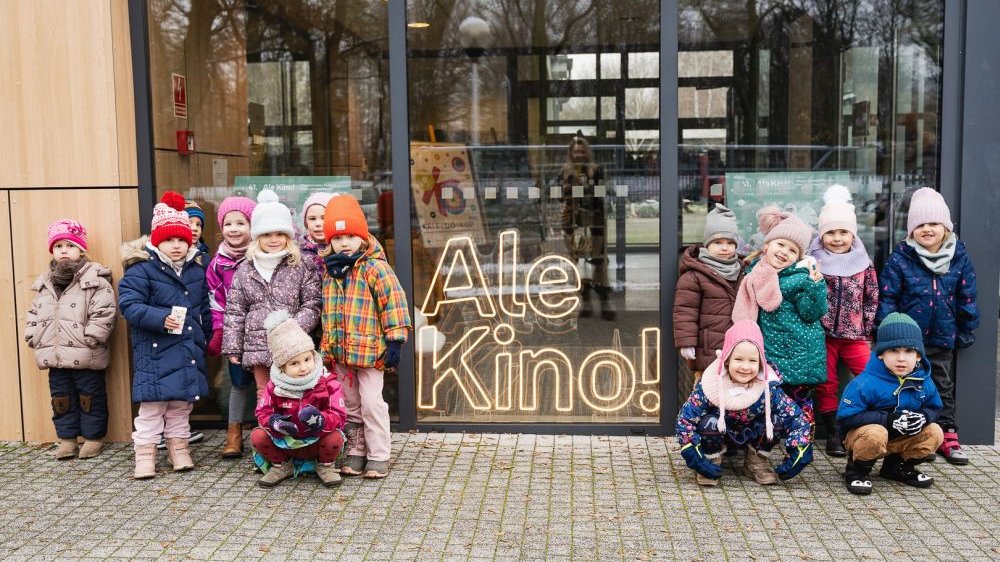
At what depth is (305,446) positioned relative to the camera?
5.61 metres

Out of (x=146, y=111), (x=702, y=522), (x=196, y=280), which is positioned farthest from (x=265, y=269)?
A: (x=702, y=522)

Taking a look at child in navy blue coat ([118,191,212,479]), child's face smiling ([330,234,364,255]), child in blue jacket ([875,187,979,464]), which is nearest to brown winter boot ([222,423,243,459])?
child in navy blue coat ([118,191,212,479])

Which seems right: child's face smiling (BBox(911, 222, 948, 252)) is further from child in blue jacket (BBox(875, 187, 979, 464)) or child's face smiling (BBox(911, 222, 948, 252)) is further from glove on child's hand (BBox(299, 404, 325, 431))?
glove on child's hand (BBox(299, 404, 325, 431))

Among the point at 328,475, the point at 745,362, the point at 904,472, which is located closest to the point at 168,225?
the point at 328,475

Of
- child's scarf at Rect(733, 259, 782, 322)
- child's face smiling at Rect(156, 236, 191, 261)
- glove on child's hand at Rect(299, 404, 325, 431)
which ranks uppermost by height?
child's face smiling at Rect(156, 236, 191, 261)

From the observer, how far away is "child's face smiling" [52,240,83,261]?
6.20 m

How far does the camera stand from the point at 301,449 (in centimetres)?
564

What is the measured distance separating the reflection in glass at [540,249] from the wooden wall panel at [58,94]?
6.60 feet

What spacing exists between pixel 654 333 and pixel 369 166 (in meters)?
2.29

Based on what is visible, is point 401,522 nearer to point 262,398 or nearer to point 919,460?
point 262,398

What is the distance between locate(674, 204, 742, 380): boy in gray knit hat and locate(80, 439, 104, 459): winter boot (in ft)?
12.4

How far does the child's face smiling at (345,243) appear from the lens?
5.75m

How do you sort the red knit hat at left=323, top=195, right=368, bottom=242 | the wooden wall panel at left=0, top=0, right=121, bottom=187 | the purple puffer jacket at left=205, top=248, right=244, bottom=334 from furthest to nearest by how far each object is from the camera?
the wooden wall panel at left=0, top=0, right=121, bottom=187 < the purple puffer jacket at left=205, top=248, right=244, bottom=334 < the red knit hat at left=323, top=195, right=368, bottom=242

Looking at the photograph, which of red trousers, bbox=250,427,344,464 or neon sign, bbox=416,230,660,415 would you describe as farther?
neon sign, bbox=416,230,660,415
